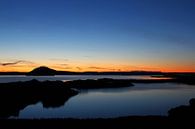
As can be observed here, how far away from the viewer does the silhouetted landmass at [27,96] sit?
4234 cm

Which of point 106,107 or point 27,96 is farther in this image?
point 27,96

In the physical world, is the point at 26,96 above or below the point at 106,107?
above

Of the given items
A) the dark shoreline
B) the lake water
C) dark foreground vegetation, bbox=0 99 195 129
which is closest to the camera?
dark foreground vegetation, bbox=0 99 195 129

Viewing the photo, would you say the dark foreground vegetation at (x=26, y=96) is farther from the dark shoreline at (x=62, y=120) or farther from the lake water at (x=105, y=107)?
the lake water at (x=105, y=107)

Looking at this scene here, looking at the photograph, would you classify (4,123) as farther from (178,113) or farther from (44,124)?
(178,113)

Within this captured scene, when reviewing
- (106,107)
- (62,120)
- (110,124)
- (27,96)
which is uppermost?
(27,96)

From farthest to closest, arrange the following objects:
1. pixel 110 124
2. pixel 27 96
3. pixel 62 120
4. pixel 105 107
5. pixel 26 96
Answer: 1. pixel 27 96
2. pixel 26 96
3. pixel 105 107
4. pixel 62 120
5. pixel 110 124

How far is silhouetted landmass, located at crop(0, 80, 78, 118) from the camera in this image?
42.3 meters

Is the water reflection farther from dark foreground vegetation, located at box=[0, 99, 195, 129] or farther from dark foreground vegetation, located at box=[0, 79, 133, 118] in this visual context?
dark foreground vegetation, located at box=[0, 99, 195, 129]

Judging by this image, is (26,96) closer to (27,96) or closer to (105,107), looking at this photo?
(27,96)

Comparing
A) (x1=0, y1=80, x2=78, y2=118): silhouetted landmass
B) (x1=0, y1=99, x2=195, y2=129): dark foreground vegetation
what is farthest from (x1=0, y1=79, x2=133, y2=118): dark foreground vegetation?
(x1=0, y1=99, x2=195, y2=129): dark foreground vegetation

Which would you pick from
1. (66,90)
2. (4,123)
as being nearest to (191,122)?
(4,123)

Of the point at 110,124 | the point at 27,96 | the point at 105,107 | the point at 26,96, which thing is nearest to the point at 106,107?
the point at 105,107

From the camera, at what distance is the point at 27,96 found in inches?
2276
